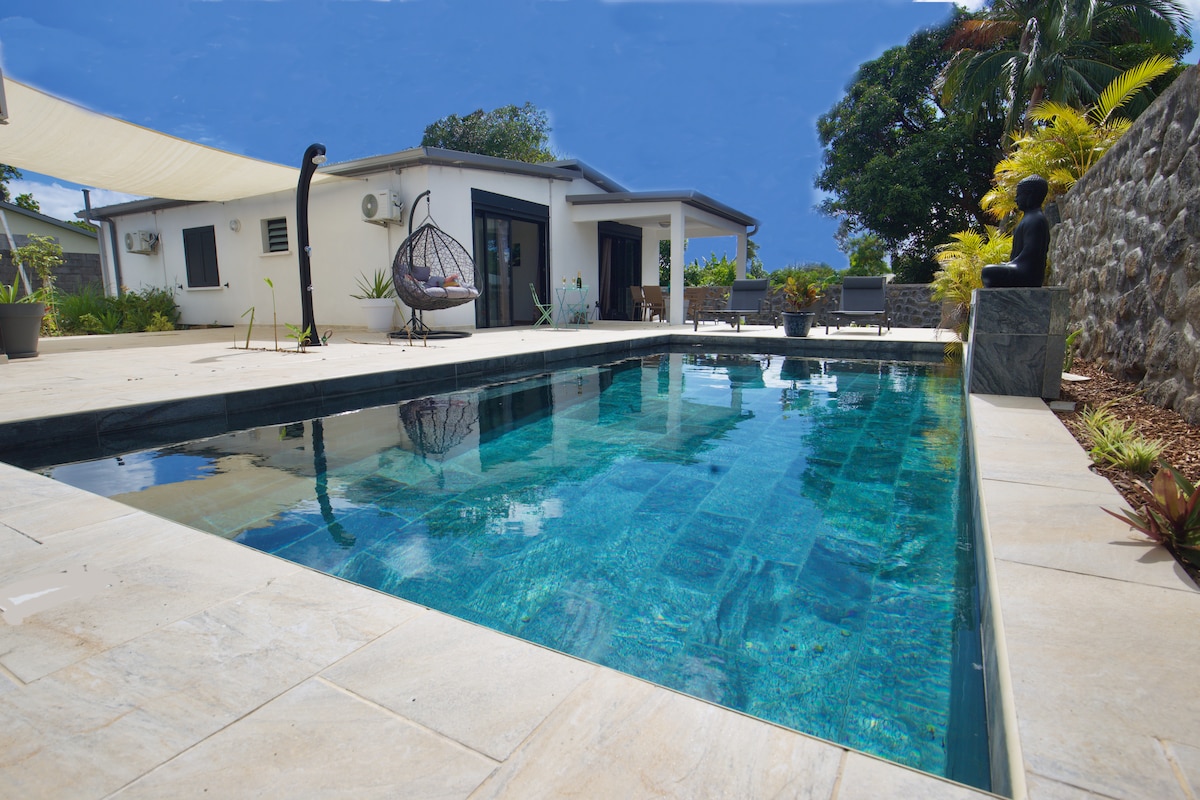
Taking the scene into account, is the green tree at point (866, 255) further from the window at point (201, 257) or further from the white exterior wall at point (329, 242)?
the window at point (201, 257)

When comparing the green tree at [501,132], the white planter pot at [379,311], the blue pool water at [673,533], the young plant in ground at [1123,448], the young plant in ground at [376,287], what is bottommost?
the blue pool water at [673,533]

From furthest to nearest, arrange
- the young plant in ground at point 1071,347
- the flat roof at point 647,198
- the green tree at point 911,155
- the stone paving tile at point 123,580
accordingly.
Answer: the green tree at point 911,155, the flat roof at point 647,198, the young plant in ground at point 1071,347, the stone paving tile at point 123,580

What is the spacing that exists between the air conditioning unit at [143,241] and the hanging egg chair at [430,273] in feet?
25.0

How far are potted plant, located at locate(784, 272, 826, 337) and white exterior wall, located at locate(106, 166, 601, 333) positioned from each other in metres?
4.58

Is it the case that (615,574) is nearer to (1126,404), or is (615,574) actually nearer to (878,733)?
(878,733)

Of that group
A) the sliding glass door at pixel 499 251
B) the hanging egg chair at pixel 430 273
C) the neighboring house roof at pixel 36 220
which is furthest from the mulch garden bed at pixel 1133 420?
the neighboring house roof at pixel 36 220

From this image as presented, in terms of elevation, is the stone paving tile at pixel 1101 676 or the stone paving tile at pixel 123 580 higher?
the stone paving tile at pixel 1101 676

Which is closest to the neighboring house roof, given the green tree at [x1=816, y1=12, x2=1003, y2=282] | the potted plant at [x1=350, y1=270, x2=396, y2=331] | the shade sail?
the shade sail

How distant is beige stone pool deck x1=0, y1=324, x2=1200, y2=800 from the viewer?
937 millimetres

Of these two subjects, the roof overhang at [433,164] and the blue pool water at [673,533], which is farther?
the roof overhang at [433,164]

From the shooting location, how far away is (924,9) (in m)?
16.3

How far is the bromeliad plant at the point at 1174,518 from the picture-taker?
161cm

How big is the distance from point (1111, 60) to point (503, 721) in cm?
1964

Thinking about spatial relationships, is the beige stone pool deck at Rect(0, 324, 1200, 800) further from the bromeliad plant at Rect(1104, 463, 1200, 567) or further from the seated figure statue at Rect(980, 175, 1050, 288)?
the seated figure statue at Rect(980, 175, 1050, 288)
